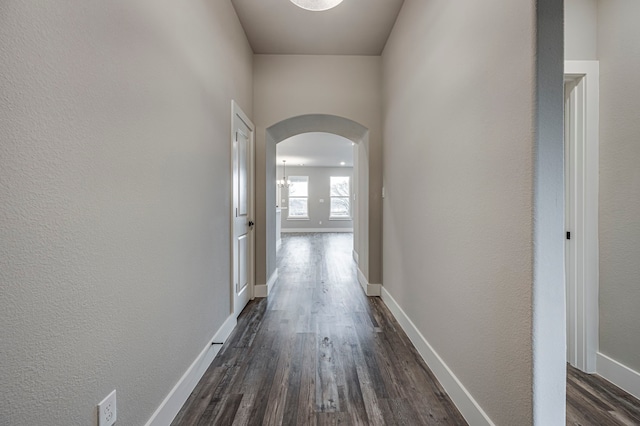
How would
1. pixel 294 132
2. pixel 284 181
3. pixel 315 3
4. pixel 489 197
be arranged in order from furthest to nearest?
1. pixel 284 181
2. pixel 294 132
3. pixel 315 3
4. pixel 489 197

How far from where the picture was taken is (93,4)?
0.91m

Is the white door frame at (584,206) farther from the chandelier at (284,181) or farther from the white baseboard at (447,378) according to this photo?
the chandelier at (284,181)

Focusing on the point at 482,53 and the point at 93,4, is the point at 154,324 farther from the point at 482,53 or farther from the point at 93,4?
the point at 482,53

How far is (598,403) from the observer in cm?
148

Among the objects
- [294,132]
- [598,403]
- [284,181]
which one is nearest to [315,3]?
[294,132]

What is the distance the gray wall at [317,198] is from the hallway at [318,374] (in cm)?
839

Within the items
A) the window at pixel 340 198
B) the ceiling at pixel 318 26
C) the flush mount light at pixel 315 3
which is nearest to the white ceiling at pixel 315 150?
Result: the window at pixel 340 198

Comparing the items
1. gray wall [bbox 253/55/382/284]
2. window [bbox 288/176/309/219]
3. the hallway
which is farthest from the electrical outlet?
window [bbox 288/176/309/219]

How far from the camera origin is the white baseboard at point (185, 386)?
1.30 m

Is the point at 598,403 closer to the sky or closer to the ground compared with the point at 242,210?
closer to the ground

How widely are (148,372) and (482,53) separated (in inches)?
82.2

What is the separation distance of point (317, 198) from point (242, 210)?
28.0 ft

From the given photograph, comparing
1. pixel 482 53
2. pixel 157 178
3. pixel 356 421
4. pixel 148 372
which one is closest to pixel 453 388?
pixel 356 421

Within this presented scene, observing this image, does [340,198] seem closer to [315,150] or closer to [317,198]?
[317,198]
